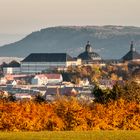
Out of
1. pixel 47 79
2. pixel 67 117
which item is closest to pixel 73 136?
pixel 67 117

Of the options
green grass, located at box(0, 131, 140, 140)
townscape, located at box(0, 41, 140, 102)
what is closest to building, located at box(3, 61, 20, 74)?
townscape, located at box(0, 41, 140, 102)

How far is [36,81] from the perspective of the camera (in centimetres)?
14662

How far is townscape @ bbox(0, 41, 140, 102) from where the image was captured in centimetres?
12168

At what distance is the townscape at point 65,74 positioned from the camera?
4790 inches

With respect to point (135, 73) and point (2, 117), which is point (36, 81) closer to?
point (135, 73)

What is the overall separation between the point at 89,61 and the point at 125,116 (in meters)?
133

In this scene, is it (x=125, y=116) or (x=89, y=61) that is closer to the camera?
(x=125, y=116)

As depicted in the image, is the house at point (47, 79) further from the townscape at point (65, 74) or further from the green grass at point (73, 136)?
the green grass at point (73, 136)

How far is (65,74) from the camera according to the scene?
477 ft

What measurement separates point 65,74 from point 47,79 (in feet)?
11.5

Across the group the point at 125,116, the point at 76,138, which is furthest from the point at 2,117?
the point at 76,138

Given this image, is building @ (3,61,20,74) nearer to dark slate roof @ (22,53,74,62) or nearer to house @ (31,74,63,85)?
dark slate roof @ (22,53,74,62)

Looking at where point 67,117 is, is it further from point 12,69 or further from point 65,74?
point 12,69

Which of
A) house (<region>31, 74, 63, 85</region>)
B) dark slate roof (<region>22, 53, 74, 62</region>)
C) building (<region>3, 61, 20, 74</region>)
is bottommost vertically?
house (<region>31, 74, 63, 85</region>)
